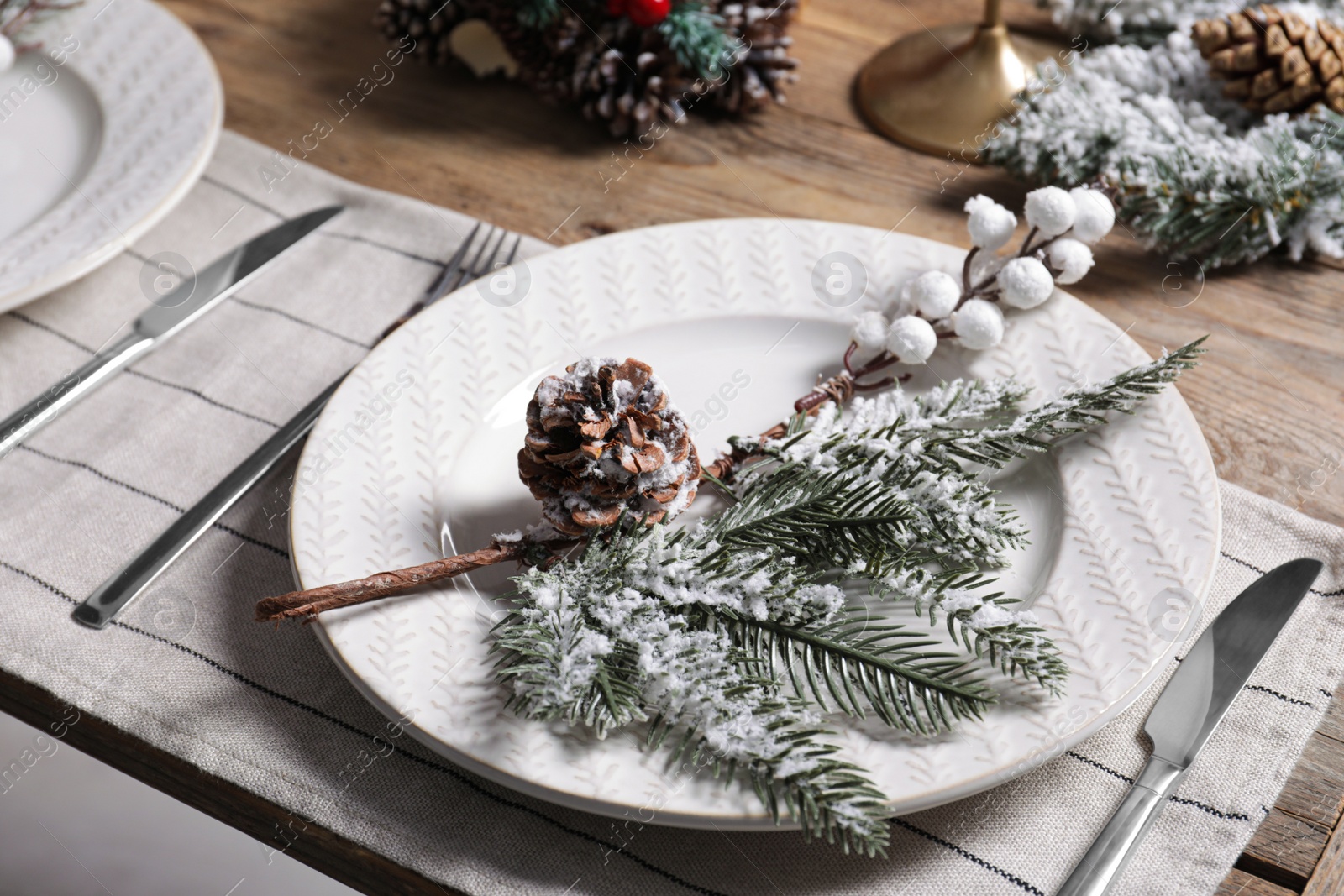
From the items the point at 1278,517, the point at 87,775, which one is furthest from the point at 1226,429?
the point at 87,775

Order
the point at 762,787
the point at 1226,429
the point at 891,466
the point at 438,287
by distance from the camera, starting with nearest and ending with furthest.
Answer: the point at 762,787 → the point at 891,466 → the point at 1226,429 → the point at 438,287

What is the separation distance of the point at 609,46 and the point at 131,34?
50 cm

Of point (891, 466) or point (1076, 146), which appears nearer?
point (891, 466)

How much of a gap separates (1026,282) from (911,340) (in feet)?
0.33

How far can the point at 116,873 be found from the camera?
3.15 ft

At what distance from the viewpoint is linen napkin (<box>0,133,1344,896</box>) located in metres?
0.52

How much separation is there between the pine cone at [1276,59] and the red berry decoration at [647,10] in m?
0.52

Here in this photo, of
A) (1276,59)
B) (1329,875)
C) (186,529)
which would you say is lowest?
(1329,875)

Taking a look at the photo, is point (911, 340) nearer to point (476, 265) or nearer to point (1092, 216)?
point (1092, 216)

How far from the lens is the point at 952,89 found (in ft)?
3.37

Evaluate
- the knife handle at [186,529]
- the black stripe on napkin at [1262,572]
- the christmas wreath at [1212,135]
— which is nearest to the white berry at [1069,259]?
the christmas wreath at [1212,135]

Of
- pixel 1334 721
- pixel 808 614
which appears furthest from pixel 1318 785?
pixel 808 614

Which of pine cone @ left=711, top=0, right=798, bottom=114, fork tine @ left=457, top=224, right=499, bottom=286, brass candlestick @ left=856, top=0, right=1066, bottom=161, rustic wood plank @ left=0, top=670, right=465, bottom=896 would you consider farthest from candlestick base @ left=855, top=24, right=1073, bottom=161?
rustic wood plank @ left=0, top=670, right=465, bottom=896

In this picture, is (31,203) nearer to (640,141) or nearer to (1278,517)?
(640,141)
